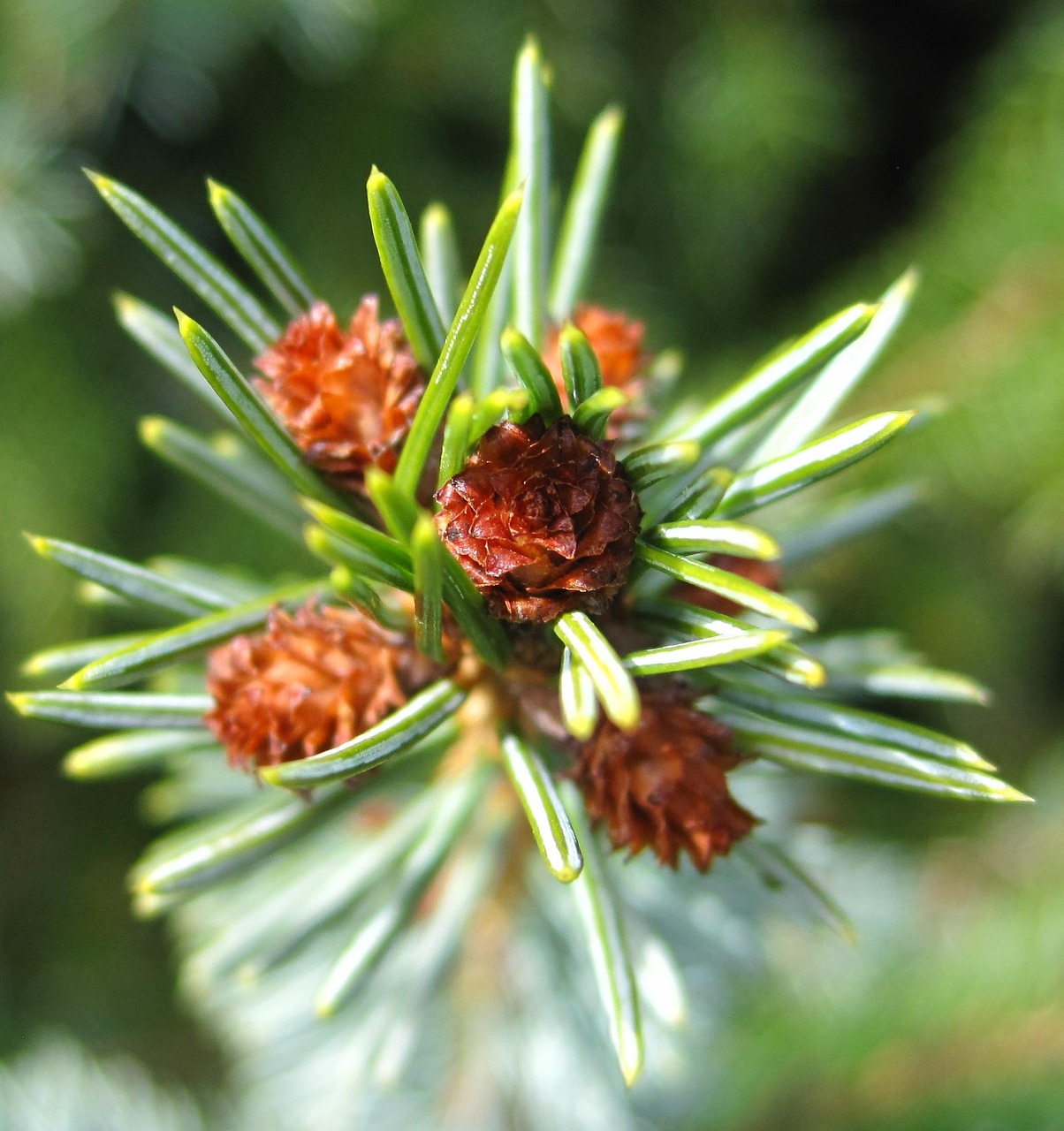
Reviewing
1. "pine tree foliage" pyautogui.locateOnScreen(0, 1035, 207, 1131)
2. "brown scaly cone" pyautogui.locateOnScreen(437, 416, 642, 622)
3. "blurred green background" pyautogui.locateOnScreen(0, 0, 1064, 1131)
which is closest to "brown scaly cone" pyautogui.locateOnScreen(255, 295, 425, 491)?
"brown scaly cone" pyautogui.locateOnScreen(437, 416, 642, 622)

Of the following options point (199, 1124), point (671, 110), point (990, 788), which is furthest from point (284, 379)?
point (671, 110)

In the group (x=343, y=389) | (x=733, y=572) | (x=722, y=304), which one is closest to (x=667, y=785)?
(x=733, y=572)

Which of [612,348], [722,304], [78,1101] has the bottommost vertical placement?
[78,1101]

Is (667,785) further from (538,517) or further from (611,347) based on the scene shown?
(611,347)

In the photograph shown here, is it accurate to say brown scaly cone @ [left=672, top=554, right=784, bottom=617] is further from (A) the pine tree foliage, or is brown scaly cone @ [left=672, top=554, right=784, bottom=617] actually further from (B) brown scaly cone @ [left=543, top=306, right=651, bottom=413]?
(A) the pine tree foliage

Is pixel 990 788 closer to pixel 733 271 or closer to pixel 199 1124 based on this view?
pixel 199 1124

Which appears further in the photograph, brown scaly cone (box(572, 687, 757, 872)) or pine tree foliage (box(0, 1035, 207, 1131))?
pine tree foliage (box(0, 1035, 207, 1131))

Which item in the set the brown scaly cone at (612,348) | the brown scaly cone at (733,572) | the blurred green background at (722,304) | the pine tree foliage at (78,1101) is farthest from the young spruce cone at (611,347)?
the pine tree foliage at (78,1101)
